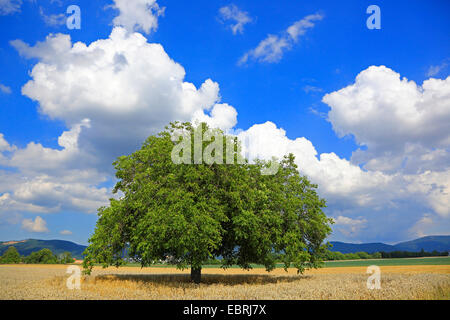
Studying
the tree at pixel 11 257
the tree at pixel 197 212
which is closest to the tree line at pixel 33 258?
the tree at pixel 11 257

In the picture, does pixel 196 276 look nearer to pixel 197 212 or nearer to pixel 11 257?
pixel 197 212

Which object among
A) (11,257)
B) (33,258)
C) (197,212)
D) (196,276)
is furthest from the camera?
(33,258)

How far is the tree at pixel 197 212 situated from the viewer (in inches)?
812

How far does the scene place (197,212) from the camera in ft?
67.5

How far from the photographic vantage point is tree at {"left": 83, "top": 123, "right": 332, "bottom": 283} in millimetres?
20625

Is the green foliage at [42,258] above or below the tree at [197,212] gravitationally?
below

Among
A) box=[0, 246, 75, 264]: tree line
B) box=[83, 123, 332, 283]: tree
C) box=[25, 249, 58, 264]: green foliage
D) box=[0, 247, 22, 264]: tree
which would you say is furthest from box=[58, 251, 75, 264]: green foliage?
box=[83, 123, 332, 283]: tree

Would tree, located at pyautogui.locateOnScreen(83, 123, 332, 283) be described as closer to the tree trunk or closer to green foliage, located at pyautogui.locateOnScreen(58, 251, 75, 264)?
the tree trunk

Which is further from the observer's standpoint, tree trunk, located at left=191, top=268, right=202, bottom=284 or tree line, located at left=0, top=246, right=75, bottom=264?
tree line, located at left=0, top=246, right=75, bottom=264

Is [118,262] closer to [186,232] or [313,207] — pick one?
[186,232]

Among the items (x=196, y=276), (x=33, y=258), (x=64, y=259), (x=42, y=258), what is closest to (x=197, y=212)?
(x=196, y=276)

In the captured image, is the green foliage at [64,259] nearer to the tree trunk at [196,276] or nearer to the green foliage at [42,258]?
the green foliage at [42,258]

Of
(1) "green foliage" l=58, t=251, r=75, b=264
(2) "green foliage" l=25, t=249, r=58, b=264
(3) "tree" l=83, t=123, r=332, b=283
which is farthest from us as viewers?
(1) "green foliage" l=58, t=251, r=75, b=264
